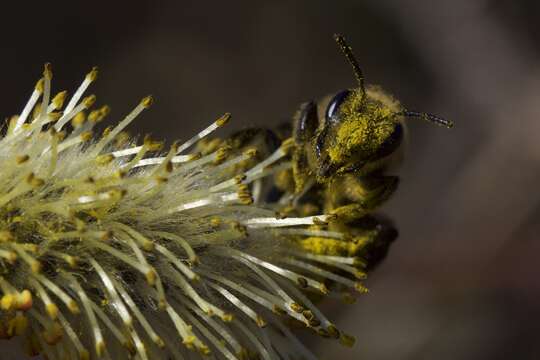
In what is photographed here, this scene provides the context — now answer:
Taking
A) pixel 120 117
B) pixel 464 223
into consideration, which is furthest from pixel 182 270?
pixel 120 117

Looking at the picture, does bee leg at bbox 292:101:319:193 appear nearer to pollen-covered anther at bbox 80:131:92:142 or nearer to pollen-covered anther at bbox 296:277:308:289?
pollen-covered anther at bbox 296:277:308:289

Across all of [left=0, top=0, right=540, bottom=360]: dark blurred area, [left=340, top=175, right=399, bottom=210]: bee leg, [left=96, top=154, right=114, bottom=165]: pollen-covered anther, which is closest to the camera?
[left=96, top=154, right=114, bottom=165]: pollen-covered anther

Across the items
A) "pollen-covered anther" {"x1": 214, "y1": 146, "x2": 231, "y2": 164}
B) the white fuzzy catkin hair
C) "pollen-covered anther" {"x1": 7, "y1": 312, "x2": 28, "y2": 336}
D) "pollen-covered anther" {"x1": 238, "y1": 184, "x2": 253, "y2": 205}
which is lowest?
"pollen-covered anther" {"x1": 7, "y1": 312, "x2": 28, "y2": 336}

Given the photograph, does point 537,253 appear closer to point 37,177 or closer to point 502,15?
point 502,15

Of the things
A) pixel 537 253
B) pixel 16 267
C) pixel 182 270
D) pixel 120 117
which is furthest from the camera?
pixel 120 117

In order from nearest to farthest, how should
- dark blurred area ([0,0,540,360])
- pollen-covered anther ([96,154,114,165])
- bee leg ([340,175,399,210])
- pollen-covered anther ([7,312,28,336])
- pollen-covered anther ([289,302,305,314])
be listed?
pollen-covered anther ([7,312,28,336]), pollen-covered anther ([96,154,114,165]), pollen-covered anther ([289,302,305,314]), bee leg ([340,175,399,210]), dark blurred area ([0,0,540,360])

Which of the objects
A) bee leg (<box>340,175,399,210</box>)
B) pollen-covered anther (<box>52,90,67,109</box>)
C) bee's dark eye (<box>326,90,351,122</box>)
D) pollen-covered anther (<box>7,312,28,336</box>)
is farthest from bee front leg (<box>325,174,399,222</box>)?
pollen-covered anther (<box>7,312,28,336</box>)
